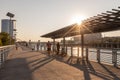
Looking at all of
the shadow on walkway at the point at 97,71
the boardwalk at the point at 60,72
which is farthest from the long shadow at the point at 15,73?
the shadow on walkway at the point at 97,71

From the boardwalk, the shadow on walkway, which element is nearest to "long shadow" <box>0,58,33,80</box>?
the boardwalk

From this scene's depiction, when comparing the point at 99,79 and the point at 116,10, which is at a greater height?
the point at 116,10

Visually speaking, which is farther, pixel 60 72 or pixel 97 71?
pixel 97 71

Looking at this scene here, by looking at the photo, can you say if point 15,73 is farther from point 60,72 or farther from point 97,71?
point 97,71

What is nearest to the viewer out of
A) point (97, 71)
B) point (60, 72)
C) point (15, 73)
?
point (15, 73)

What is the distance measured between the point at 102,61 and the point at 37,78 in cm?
998

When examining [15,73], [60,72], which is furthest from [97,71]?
[15,73]

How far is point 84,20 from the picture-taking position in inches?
759

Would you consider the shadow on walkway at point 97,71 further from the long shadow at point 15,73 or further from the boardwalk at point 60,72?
the long shadow at point 15,73

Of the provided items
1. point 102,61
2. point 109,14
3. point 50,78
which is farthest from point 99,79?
point 102,61

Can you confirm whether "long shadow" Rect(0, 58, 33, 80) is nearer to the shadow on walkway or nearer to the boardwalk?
the boardwalk

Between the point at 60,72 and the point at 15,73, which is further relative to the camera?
the point at 60,72

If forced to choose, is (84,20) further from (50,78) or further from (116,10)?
(50,78)

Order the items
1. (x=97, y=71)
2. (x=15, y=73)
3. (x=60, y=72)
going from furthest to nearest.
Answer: (x=97, y=71) < (x=60, y=72) < (x=15, y=73)
